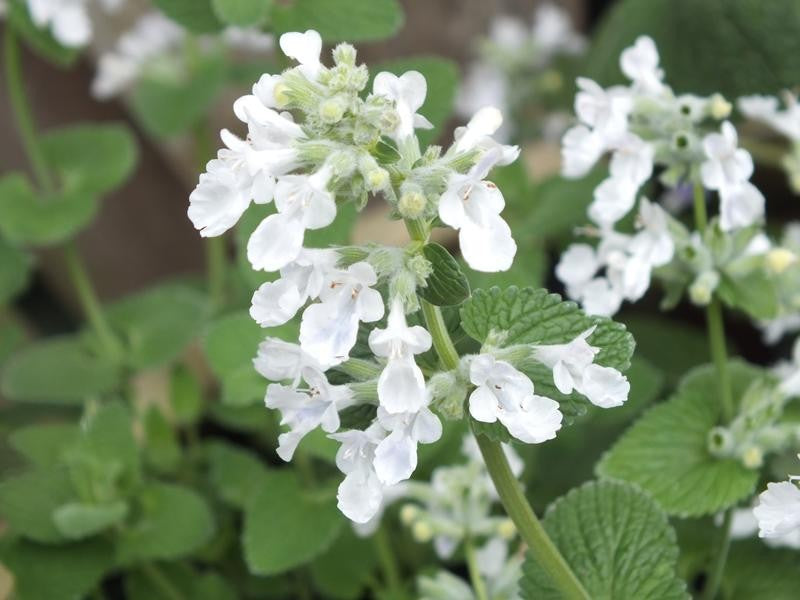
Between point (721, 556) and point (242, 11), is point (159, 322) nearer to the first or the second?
point (242, 11)

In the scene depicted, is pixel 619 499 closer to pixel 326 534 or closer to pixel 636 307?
pixel 326 534

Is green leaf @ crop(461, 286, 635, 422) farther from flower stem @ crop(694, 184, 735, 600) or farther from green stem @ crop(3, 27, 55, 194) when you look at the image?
green stem @ crop(3, 27, 55, 194)

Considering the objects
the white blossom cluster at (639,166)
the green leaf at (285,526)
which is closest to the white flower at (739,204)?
the white blossom cluster at (639,166)

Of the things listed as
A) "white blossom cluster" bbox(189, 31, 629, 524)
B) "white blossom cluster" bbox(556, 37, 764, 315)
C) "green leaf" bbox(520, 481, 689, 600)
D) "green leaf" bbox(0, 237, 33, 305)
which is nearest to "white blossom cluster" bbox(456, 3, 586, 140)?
"green leaf" bbox(0, 237, 33, 305)

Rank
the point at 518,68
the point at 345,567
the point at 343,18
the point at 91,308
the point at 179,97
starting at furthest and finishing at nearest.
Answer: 1. the point at 518,68
2. the point at 179,97
3. the point at 91,308
4. the point at 345,567
5. the point at 343,18

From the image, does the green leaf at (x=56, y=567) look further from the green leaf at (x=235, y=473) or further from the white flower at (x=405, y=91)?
the white flower at (x=405, y=91)

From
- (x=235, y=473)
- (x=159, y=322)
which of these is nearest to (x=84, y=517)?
(x=235, y=473)

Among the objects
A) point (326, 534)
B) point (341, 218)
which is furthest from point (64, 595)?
point (341, 218)
